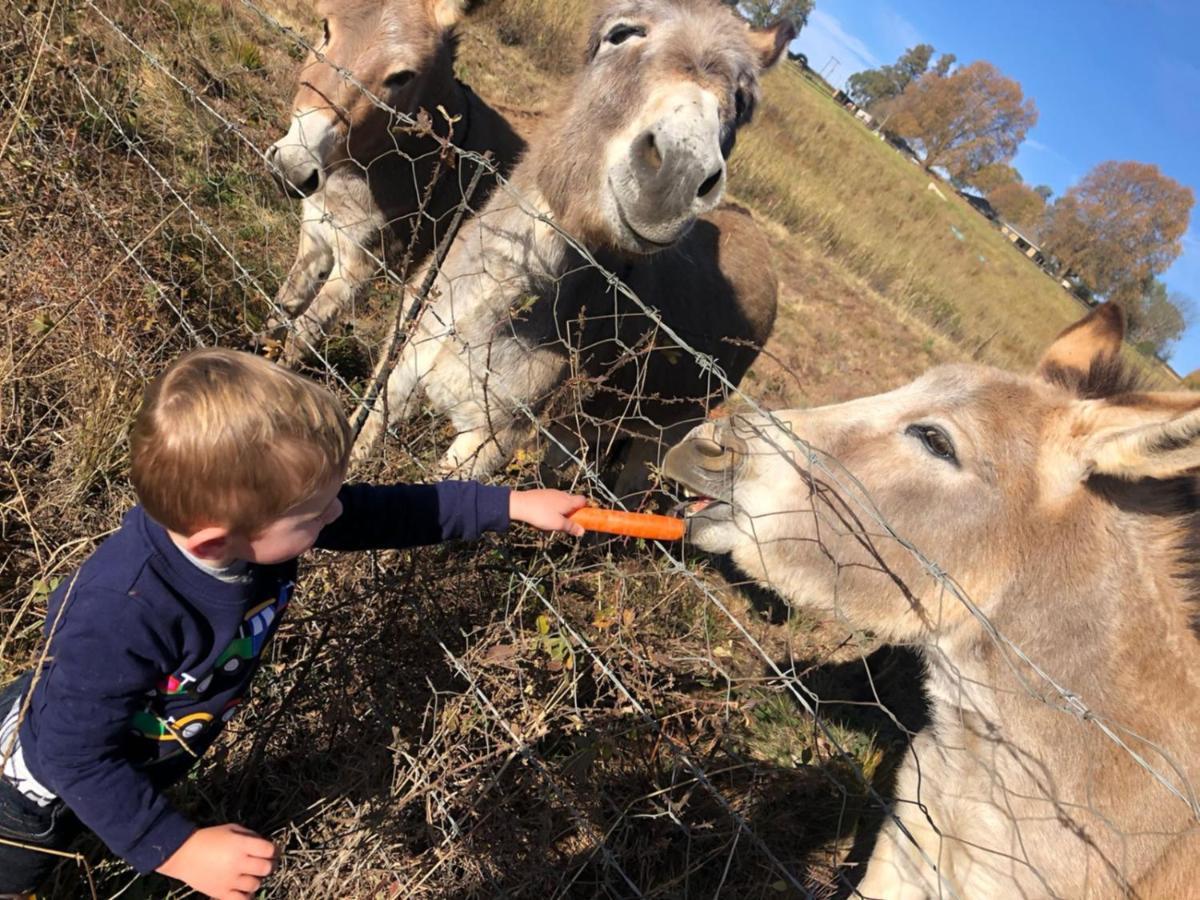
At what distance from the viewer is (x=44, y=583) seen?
2.20 metres

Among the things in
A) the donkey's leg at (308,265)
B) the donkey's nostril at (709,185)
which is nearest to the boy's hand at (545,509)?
the donkey's nostril at (709,185)

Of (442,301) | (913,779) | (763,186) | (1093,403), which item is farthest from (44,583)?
(763,186)

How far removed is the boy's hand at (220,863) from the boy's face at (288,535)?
55 cm

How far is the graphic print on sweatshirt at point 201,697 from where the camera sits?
1527mm

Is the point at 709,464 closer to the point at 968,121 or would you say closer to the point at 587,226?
the point at 587,226

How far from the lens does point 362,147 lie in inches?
149

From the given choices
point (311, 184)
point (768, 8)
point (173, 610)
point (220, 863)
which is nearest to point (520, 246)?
point (311, 184)

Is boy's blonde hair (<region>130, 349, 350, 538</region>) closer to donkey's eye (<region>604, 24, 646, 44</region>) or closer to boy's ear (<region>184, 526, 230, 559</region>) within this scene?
boy's ear (<region>184, 526, 230, 559</region>)

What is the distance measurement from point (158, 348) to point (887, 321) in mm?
14453

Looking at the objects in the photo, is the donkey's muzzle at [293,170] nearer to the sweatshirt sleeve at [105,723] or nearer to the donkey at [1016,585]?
the donkey at [1016,585]

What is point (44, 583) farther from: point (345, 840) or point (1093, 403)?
point (1093, 403)

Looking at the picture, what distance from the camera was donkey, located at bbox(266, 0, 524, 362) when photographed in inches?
135

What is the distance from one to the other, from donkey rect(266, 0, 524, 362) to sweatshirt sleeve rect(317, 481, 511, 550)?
5.81 feet

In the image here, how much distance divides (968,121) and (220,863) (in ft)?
279
